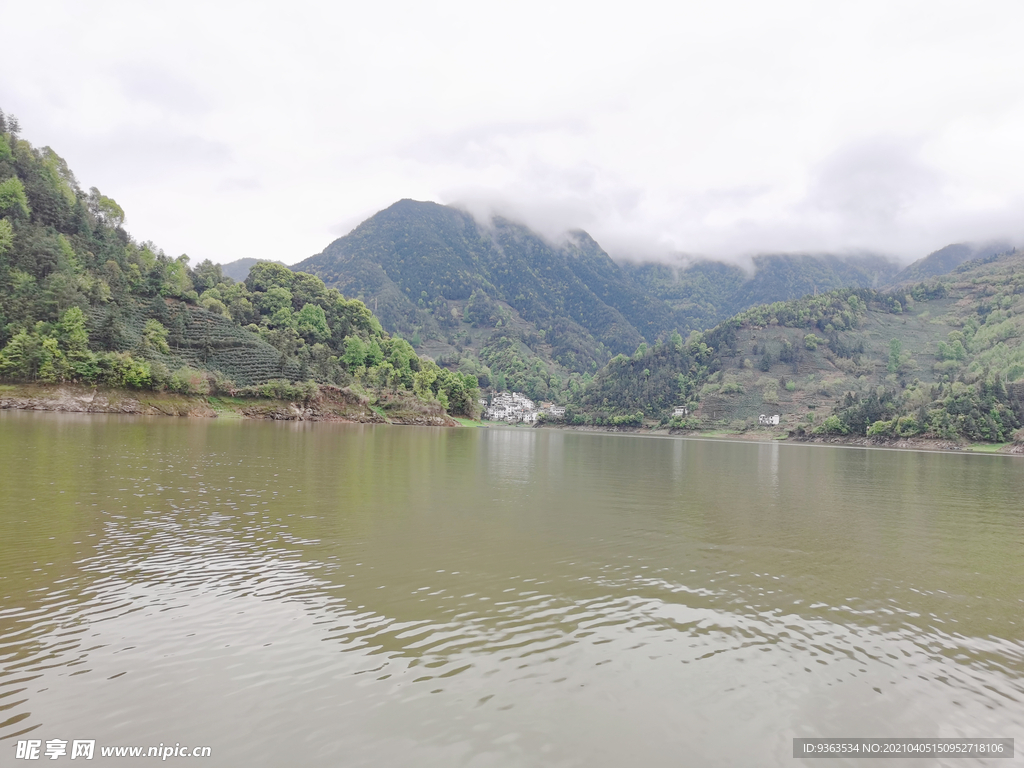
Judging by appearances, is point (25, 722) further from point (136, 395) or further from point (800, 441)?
point (800, 441)

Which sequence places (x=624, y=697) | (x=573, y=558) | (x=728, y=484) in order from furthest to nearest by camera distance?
(x=728, y=484), (x=573, y=558), (x=624, y=697)

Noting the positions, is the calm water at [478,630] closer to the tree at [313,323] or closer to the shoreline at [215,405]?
the shoreline at [215,405]

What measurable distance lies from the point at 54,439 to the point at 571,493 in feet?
114

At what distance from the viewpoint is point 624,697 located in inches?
311

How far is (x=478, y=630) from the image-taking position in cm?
995

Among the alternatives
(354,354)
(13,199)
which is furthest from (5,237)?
(354,354)

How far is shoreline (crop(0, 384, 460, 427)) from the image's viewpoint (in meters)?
78.9

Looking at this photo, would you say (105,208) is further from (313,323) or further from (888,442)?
(888,442)

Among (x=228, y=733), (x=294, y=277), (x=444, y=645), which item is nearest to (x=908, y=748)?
(x=444, y=645)

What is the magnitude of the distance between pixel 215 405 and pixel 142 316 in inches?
978

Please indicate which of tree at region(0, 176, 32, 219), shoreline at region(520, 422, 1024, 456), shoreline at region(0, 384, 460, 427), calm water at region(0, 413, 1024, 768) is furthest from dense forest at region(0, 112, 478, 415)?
shoreline at region(520, 422, 1024, 456)

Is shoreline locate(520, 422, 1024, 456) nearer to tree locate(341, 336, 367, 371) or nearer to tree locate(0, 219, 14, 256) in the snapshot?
tree locate(341, 336, 367, 371)

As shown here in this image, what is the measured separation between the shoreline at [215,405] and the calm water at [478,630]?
74.8 metres

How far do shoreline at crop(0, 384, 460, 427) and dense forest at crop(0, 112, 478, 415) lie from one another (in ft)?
6.43
